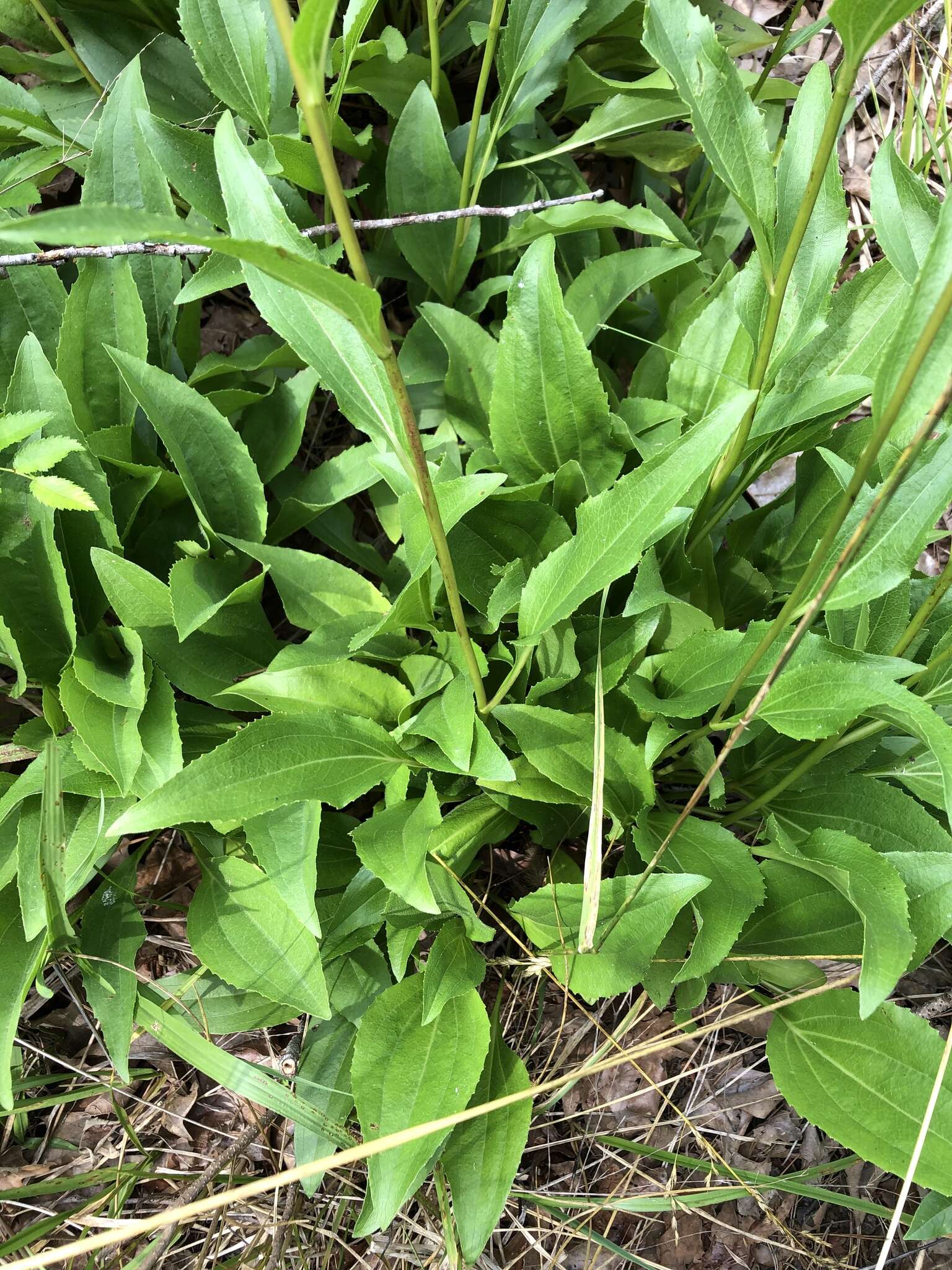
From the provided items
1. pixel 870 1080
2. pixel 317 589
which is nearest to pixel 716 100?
pixel 317 589

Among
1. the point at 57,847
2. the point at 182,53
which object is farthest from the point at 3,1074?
the point at 182,53

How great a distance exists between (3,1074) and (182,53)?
1.75 meters

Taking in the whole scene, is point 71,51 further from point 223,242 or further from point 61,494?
point 223,242

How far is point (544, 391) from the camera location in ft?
4.45

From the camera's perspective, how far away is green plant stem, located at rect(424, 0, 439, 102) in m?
1.30

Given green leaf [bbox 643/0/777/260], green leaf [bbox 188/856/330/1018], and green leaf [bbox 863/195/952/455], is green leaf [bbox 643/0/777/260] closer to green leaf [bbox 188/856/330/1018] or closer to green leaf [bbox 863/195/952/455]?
green leaf [bbox 863/195/952/455]

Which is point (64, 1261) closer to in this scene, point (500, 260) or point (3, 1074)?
point (3, 1074)

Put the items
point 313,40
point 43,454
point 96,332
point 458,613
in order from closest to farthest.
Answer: point 313,40
point 458,613
point 43,454
point 96,332

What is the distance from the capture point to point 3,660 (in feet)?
4.45

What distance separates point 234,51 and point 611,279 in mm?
697

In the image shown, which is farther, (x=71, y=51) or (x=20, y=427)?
(x=71, y=51)

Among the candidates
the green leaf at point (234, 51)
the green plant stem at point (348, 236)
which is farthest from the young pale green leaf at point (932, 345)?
the green leaf at point (234, 51)

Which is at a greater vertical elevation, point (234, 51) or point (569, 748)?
point (234, 51)

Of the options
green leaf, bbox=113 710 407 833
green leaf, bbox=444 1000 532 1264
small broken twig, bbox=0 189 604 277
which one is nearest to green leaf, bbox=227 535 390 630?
green leaf, bbox=113 710 407 833
